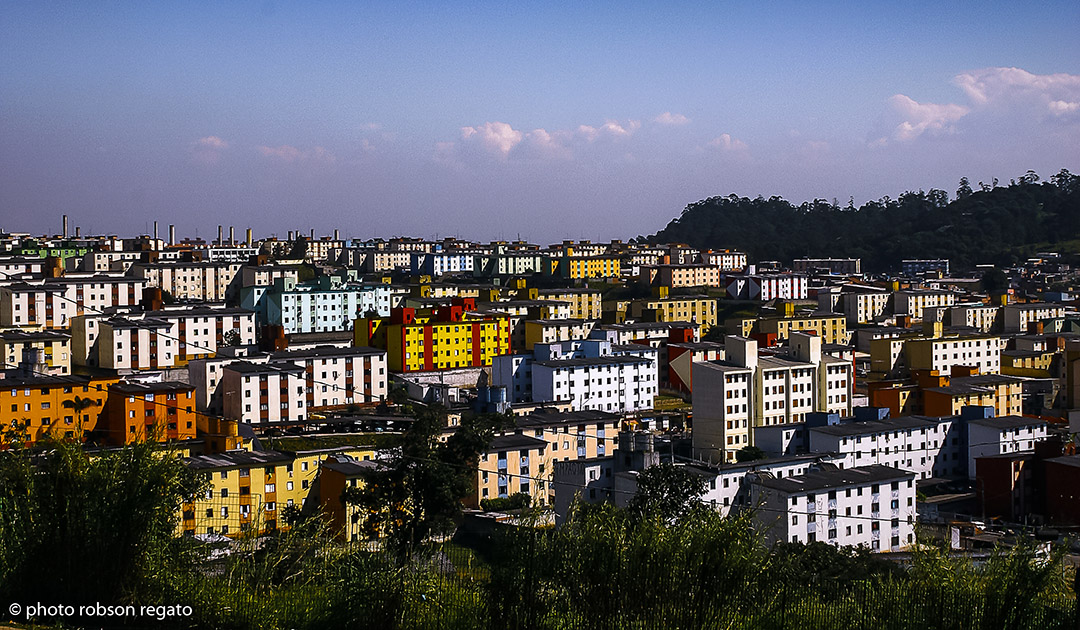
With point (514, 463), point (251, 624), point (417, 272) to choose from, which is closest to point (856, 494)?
point (514, 463)

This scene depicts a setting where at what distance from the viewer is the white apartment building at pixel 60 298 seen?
14844 millimetres

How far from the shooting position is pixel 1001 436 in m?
9.53

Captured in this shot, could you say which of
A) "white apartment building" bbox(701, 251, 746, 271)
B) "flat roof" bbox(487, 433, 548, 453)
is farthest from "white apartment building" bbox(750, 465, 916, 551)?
"white apartment building" bbox(701, 251, 746, 271)

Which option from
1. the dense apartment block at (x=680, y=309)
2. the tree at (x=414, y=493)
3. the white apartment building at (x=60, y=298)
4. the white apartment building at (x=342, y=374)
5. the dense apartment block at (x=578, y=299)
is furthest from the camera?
the dense apartment block at (x=578, y=299)

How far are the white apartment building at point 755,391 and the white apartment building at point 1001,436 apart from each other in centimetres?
191

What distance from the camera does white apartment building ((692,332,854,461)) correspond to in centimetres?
1070

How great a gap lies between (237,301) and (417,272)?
7.55m

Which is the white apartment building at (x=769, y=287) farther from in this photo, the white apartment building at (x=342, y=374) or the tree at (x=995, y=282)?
the white apartment building at (x=342, y=374)

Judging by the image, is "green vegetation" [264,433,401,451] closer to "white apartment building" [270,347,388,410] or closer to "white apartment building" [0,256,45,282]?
"white apartment building" [270,347,388,410]

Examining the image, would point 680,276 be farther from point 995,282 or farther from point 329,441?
point 329,441

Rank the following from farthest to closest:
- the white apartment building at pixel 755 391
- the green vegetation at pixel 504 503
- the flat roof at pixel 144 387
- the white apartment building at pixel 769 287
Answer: the white apartment building at pixel 769 287, the white apartment building at pixel 755 391, the flat roof at pixel 144 387, the green vegetation at pixel 504 503

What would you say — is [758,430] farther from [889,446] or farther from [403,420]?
[403,420]

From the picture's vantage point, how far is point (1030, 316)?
18.7 m

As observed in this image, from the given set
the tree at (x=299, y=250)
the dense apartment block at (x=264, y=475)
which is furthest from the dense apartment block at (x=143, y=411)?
the tree at (x=299, y=250)
